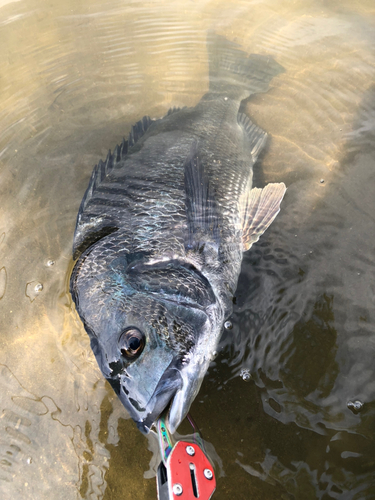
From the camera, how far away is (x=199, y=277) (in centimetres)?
258

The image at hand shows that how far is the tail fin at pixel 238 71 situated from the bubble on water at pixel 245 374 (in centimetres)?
332

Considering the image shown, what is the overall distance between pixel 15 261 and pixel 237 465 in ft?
8.97

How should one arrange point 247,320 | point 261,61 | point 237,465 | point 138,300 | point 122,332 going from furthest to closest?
1. point 261,61
2. point 247,320
3. point 237,465
4. point 138,300
5. point 122,332

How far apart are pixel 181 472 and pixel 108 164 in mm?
2578

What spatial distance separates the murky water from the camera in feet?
8.03

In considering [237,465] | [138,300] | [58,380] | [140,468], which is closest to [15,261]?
[58,380]

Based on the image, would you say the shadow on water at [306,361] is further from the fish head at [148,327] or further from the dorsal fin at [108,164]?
the dorsal fin at [108,164]

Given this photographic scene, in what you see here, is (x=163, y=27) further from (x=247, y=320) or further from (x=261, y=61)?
(x=247, y=320)

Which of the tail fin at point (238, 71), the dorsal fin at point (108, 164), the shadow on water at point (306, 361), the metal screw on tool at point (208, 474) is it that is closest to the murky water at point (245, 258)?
the shadow on water at point (306, 361)

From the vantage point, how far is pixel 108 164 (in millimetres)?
3229

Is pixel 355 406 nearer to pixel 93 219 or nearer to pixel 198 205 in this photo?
pixel 198 205

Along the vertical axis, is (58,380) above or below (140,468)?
above

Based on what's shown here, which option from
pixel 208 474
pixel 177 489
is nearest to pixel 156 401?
pixel 177 489

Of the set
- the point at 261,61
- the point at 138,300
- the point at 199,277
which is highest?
the point at 261,61
